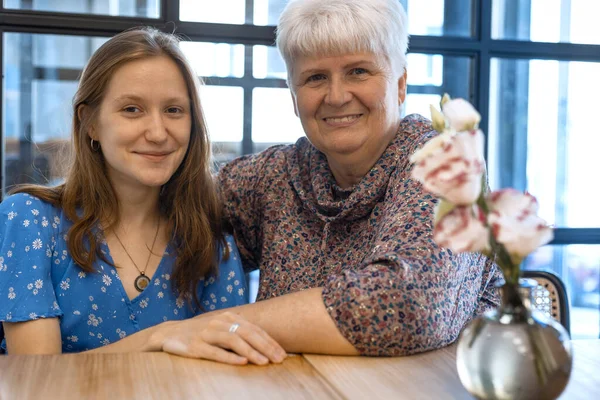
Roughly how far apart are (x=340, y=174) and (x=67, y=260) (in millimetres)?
767

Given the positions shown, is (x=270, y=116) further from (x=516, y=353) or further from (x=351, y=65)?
(x=516, y=353)

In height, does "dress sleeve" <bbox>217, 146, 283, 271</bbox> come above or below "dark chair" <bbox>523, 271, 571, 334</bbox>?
above

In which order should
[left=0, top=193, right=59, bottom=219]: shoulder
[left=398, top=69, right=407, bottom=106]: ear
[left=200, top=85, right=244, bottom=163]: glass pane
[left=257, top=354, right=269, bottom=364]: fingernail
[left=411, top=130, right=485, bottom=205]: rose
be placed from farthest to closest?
[left=200, top=85, right=244, bottom=163]: glass pane, [left=398, top=69, right=407, bottom=106]: ear, [left=0, top=193, right=59, bottom=219]: shoulder, [left=257, top=354, right=269, bottom=364]: fingernail, [left=411, top=130, right=485, bottom=205]: rose

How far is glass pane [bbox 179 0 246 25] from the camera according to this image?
3072mm

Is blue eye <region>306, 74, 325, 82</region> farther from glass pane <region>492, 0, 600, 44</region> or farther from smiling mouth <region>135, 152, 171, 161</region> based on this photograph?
glass pane <region>492, 0, 600, 44</region>

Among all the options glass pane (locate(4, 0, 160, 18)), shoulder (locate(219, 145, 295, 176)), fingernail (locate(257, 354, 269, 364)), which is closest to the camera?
fingernail (locate(257, 354, 269, 364))

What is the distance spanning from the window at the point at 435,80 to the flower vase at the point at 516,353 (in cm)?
199

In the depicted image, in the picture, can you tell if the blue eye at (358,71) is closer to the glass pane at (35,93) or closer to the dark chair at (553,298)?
the dark chair at (553,298)

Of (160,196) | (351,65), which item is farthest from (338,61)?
(160,196)

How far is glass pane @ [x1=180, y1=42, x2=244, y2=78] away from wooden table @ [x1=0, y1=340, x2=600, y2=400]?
2017mm

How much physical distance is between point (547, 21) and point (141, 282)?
254 cm

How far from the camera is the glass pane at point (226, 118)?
318cm

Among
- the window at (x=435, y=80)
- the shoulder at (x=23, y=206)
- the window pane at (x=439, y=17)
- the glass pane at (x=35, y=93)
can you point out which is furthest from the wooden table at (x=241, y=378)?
the window pane at (x=439, y=17)

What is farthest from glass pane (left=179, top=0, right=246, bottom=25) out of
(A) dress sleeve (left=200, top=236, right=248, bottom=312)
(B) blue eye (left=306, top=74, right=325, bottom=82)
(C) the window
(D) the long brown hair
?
(A) dress sleeve (left=200, top=236, right=248, bottom=312)
